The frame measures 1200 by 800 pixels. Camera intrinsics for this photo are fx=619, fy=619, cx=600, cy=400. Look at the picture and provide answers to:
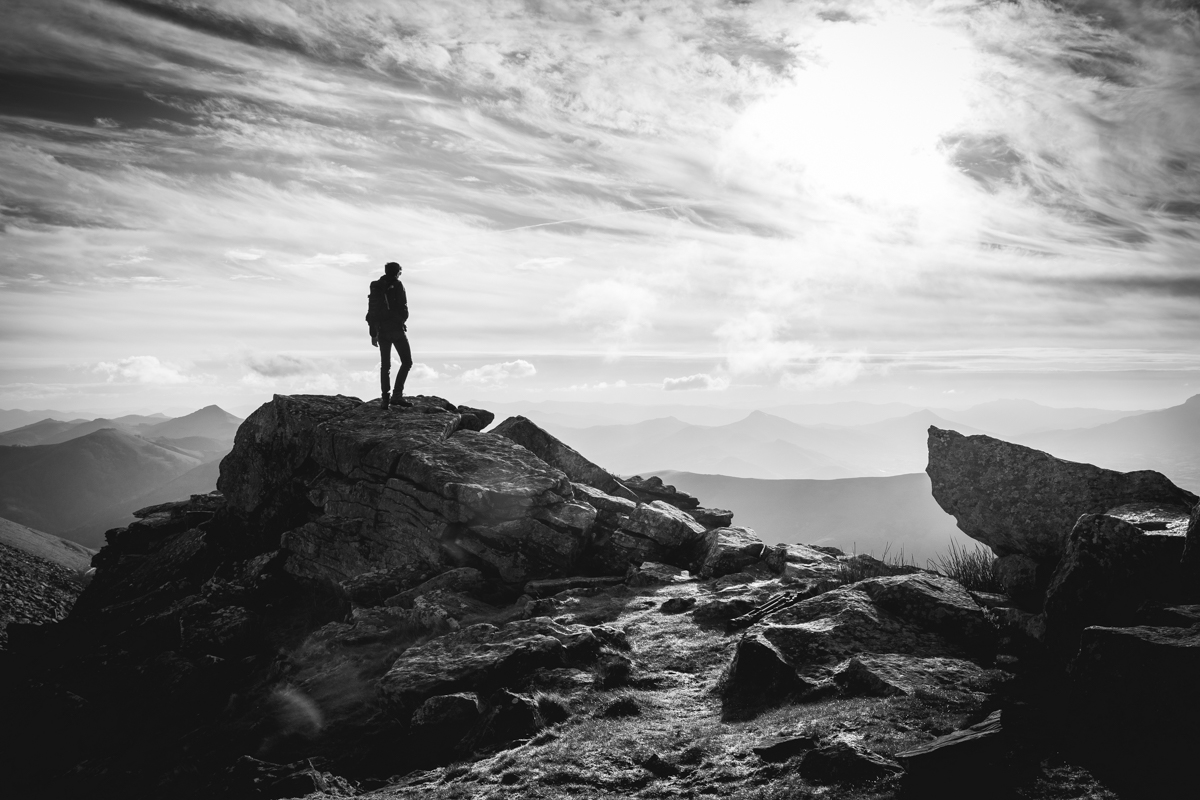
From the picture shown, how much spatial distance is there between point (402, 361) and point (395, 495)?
307 inches

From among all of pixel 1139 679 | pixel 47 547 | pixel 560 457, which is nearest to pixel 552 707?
pixel 1139 679

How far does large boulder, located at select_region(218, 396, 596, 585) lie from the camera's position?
2259 cm

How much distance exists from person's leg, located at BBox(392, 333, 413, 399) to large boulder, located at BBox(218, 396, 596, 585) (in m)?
1.12

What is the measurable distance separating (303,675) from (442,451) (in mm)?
10844

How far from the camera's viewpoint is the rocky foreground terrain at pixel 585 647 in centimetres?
883

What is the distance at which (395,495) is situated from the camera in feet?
80.7

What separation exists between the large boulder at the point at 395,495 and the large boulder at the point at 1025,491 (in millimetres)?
12382

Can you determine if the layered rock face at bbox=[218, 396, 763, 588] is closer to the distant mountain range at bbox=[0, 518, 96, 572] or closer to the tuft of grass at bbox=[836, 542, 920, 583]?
the tuft of grass at bbox=[836, 542, 920, 583]

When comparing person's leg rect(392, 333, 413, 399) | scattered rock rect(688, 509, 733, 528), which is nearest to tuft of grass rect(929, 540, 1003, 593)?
scattered rock rect(688, 509, 733, 528)

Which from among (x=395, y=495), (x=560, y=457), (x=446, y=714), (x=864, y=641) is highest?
(x=560, y=457)

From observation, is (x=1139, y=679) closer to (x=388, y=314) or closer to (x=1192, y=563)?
(x=1192, y=563)

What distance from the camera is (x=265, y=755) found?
13.7m

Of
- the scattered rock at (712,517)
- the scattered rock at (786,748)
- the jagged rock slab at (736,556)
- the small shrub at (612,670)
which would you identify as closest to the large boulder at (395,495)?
the jagged rock slab at (736,556)

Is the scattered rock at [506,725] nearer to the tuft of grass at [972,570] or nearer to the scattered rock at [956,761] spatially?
the scattered rock at [956,761]
